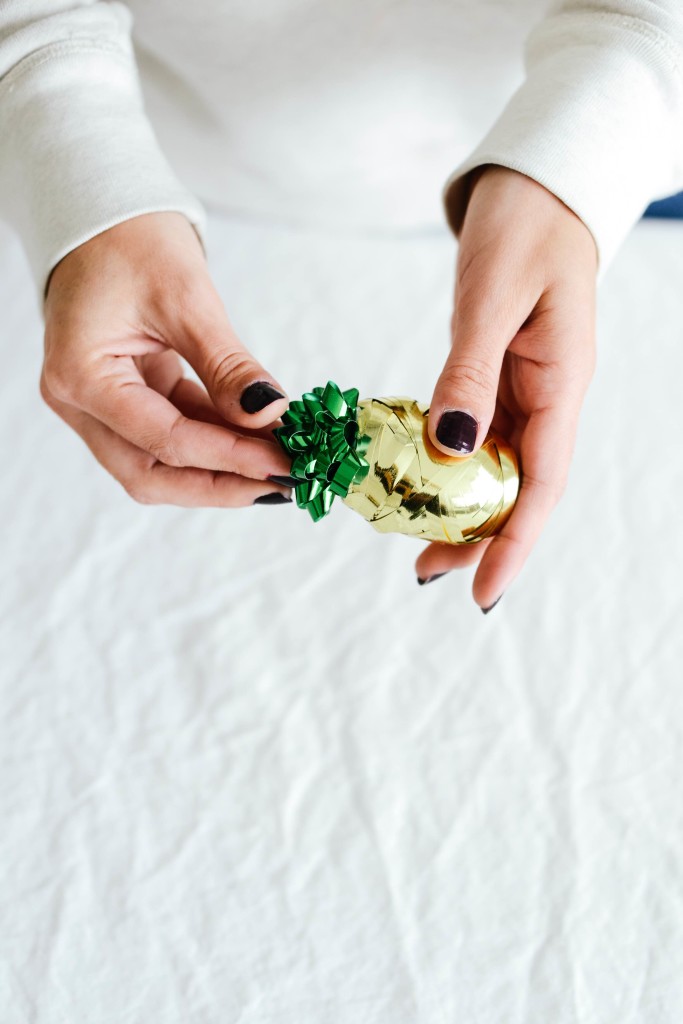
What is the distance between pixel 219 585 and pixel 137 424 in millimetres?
296

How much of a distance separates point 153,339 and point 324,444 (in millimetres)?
152

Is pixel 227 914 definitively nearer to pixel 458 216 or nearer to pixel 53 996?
pixel 53 996

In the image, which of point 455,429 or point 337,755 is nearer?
point 455,429

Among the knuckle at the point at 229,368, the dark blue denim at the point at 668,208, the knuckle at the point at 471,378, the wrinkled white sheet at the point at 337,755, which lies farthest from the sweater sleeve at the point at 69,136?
the dark blue denim at the point at 668,208

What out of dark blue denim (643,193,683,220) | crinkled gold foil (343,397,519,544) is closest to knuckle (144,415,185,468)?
crinkled gold foil (343,397,519,544)

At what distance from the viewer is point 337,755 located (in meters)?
0.80

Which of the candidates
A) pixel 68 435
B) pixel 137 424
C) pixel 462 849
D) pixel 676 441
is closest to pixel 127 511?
pixel 68 435

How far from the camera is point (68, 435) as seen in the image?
1.01m

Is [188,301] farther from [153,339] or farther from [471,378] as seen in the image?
[471,378]

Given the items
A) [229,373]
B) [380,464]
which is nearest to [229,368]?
[229,373]

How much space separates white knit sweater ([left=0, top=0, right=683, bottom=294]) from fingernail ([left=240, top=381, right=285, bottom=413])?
5.7 inches

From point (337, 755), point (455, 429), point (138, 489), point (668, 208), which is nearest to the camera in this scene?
point (455, 429)

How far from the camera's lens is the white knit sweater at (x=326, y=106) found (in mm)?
657

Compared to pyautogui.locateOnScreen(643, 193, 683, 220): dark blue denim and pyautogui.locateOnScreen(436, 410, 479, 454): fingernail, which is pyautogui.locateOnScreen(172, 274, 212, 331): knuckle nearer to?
pyautogui.locateOnScreen(436, 410, 479, 454): fingernail
